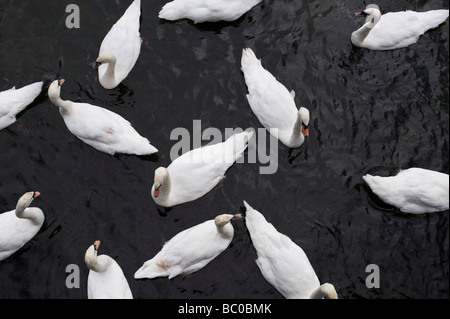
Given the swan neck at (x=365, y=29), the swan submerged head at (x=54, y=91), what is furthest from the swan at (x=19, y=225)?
the swan neck at (x=365, y=29)

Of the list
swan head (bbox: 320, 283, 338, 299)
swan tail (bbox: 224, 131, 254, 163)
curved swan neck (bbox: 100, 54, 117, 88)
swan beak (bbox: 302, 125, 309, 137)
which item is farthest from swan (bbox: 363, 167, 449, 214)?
curved swan neck (bbox: 100, 54, 117, 88)

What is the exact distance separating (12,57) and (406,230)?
23.7 ft

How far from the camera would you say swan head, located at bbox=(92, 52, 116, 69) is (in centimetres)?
1328

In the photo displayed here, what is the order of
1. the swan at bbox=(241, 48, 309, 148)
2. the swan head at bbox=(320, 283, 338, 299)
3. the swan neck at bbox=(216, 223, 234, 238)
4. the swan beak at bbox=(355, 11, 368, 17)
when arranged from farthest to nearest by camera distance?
the swan beak at bbox=(355, 11, 368, 17), the swan at bbox=(241, 48, 309, 148), the swan neck at bbox=(216, 223, 234, 238), the swan head at bbox=(320, 283, 338, 299)

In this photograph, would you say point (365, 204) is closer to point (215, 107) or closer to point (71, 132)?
point (215, 107)

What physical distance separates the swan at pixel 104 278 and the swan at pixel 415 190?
4.13m

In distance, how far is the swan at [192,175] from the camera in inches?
499

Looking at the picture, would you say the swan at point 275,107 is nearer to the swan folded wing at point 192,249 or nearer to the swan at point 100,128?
the swan at point 100,128

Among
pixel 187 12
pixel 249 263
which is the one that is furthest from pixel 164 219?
pixel 187 12

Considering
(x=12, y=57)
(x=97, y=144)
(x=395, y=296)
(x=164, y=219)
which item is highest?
(x=12, y=57)

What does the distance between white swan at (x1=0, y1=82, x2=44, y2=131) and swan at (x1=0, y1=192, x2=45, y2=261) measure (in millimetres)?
1673

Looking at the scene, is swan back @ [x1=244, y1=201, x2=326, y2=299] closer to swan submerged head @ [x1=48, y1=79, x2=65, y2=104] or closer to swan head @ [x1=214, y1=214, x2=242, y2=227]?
swan head @ [x1=214, y1=214, x2=242, y2=227]

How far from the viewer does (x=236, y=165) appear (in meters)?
13.2
